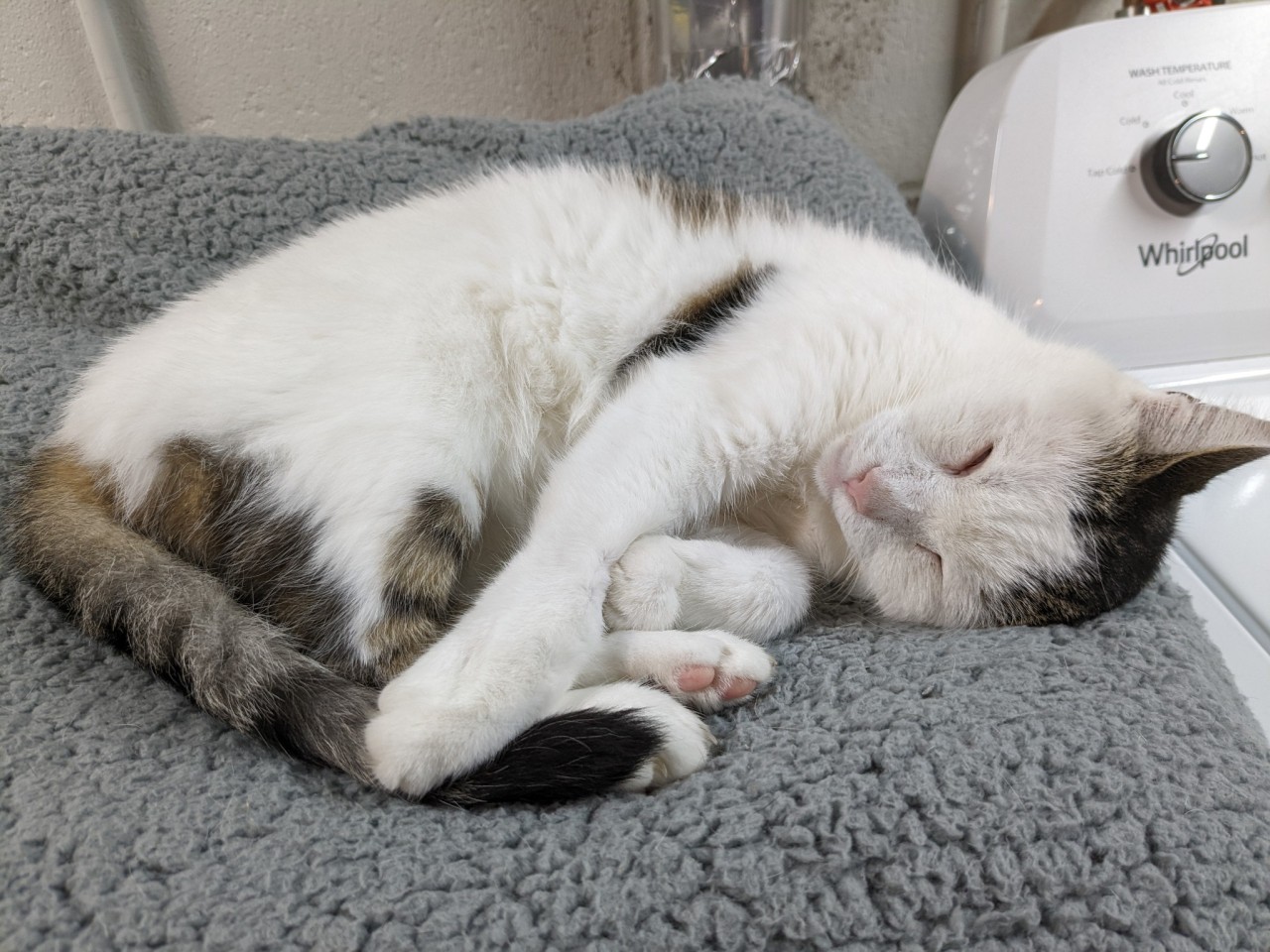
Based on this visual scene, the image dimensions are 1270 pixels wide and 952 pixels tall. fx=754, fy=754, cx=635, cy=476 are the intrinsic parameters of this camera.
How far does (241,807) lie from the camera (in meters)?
0.60

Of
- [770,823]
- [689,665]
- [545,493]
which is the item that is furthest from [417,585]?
[770,823]

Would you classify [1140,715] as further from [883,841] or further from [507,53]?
[507,53]

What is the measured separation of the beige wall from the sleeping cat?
2.93 feet

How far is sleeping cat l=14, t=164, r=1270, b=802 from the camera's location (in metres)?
0.67

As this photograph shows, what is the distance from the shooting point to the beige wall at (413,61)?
59.4 inches

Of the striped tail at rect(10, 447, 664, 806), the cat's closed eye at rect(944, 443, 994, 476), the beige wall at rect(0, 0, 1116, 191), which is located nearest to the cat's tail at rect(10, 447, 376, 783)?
the striped tail at rect(10, 447, 664, 806)

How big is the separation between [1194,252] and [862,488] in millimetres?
836

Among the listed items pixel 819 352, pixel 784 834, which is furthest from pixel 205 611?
pixel 819 352

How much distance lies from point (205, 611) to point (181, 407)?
0.22 m

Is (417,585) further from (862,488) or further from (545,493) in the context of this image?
(862,488)

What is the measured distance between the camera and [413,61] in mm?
1663

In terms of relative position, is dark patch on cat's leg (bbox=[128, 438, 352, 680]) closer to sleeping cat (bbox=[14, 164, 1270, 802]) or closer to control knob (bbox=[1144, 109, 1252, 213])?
sleeping cat (bbox=[14, 164, 1270, 802])

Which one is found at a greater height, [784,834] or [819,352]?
[819,352]

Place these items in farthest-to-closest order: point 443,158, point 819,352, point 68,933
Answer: point 443,158 → point 819,352 → point 68,933
